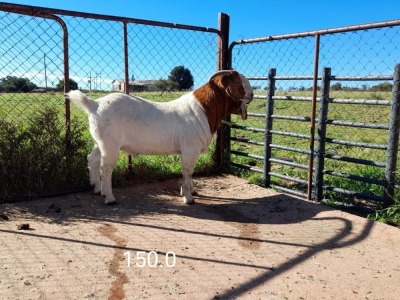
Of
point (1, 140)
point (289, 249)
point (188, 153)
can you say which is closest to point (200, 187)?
point (188, 153)

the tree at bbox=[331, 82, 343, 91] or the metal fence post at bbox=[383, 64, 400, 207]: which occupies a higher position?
the tree at bbox=[331, 82, 343, 91]

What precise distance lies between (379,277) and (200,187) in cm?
315

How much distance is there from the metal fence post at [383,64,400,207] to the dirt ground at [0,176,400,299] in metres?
0.46

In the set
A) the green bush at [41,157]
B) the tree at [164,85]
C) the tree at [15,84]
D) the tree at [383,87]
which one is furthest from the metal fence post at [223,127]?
the tree at [15,84]

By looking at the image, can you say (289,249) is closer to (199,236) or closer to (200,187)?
(199,236)

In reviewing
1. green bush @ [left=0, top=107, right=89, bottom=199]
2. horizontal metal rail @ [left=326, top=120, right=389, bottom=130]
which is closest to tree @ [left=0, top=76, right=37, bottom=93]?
green bush @ [left=0, top=107, right=89, bottom=199]

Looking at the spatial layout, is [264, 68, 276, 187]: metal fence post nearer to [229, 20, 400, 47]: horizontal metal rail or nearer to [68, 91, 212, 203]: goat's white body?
[229, 20, 400, 47]: horizontal metal rail

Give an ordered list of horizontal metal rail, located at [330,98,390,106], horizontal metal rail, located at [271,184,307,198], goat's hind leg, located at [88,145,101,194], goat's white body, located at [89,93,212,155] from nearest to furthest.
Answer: horizontal metal rail, located at [330,98,390,106], goat's white body, located at [89,93,212,155], goat's hind leg, located at [88,145,101,194], horizontal metal rail, located at [271,184,307,198]

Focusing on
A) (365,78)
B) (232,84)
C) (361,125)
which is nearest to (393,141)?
(361,125)

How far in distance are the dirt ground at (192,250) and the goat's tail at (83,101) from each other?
1.22 m

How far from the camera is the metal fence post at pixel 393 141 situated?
4.16 metres

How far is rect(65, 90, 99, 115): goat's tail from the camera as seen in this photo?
15.2 ft

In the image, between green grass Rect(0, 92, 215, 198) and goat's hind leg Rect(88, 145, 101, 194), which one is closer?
green grass Rect(0, 92, 215, 198)

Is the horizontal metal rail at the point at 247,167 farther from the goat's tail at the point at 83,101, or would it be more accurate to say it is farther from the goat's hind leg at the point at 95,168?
the goat's tail at the point at 83,101
